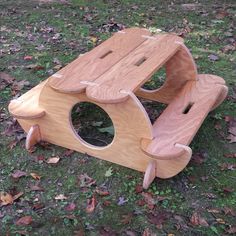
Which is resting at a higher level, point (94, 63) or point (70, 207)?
point (94, 63)

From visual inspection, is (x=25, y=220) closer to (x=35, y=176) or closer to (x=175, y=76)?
(x=35, y=176)

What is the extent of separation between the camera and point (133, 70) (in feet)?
9.75

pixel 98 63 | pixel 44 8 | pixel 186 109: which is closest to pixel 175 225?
pixel 186 109

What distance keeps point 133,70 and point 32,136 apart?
93cm

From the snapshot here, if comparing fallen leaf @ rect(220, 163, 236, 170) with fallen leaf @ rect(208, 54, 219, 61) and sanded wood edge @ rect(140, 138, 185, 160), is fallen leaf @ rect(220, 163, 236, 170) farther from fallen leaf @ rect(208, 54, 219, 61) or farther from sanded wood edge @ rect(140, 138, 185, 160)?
fallen leaf @ rect(208, 54, 219, 61)

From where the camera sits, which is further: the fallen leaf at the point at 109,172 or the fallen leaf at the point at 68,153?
the fallen leaf at the point at 68,153

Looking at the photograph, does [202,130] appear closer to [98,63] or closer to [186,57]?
[186,57]

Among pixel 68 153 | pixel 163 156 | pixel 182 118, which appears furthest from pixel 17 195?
pixel 182 118

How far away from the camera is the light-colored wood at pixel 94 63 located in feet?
9.19

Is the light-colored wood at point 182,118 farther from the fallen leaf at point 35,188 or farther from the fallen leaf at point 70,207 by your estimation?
the fallen leaf at point 35,188

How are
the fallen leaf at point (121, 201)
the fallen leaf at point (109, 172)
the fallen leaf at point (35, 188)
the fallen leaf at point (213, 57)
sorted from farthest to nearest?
the fallen leaf at point (213, 57) → the fallen leaf at point (109, 172) → the fallen leaf at point (35, 188) → the fallen leaf at point (121, 201)

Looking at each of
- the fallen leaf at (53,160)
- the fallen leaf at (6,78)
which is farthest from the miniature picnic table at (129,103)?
the fallen leaf at (6,78)

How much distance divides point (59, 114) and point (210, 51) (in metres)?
2.47

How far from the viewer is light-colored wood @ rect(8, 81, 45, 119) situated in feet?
9.96
